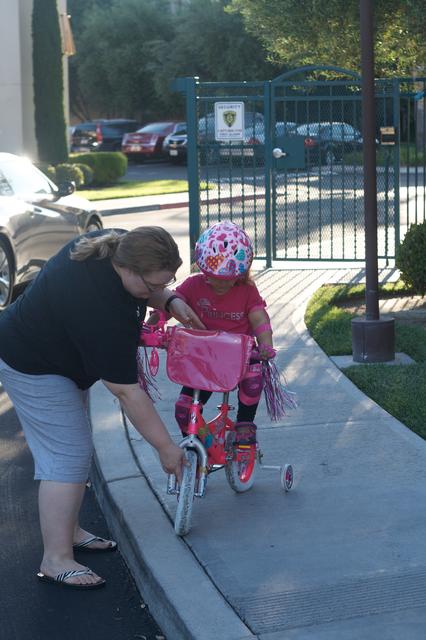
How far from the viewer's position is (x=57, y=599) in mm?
4406

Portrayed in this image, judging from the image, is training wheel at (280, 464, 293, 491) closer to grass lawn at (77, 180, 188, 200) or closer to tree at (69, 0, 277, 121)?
grass lawn at (77, 180, 188, 200)

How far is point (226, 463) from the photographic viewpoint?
16.6 ft

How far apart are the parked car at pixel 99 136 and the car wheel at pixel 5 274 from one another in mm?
33697

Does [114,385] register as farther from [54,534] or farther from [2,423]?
[2,423]

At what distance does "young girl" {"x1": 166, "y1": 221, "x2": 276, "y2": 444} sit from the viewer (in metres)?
4.89

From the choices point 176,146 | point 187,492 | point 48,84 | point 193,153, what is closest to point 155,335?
point 187,492

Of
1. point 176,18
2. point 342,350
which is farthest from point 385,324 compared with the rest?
point 176,18

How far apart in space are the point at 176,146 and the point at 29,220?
1162 inches

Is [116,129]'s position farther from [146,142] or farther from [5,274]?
[5,274]

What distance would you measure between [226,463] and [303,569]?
85cm

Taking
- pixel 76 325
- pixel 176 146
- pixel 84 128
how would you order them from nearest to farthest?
pixel 76 325
pixel 176 146
pixel 84 128

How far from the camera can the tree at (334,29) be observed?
412 inches

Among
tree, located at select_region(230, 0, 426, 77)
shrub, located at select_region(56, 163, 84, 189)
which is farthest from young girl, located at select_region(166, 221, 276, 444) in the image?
shrub, located at select_region(56, 163, 84, 189)

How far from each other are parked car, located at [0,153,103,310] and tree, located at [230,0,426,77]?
2.82 metres
